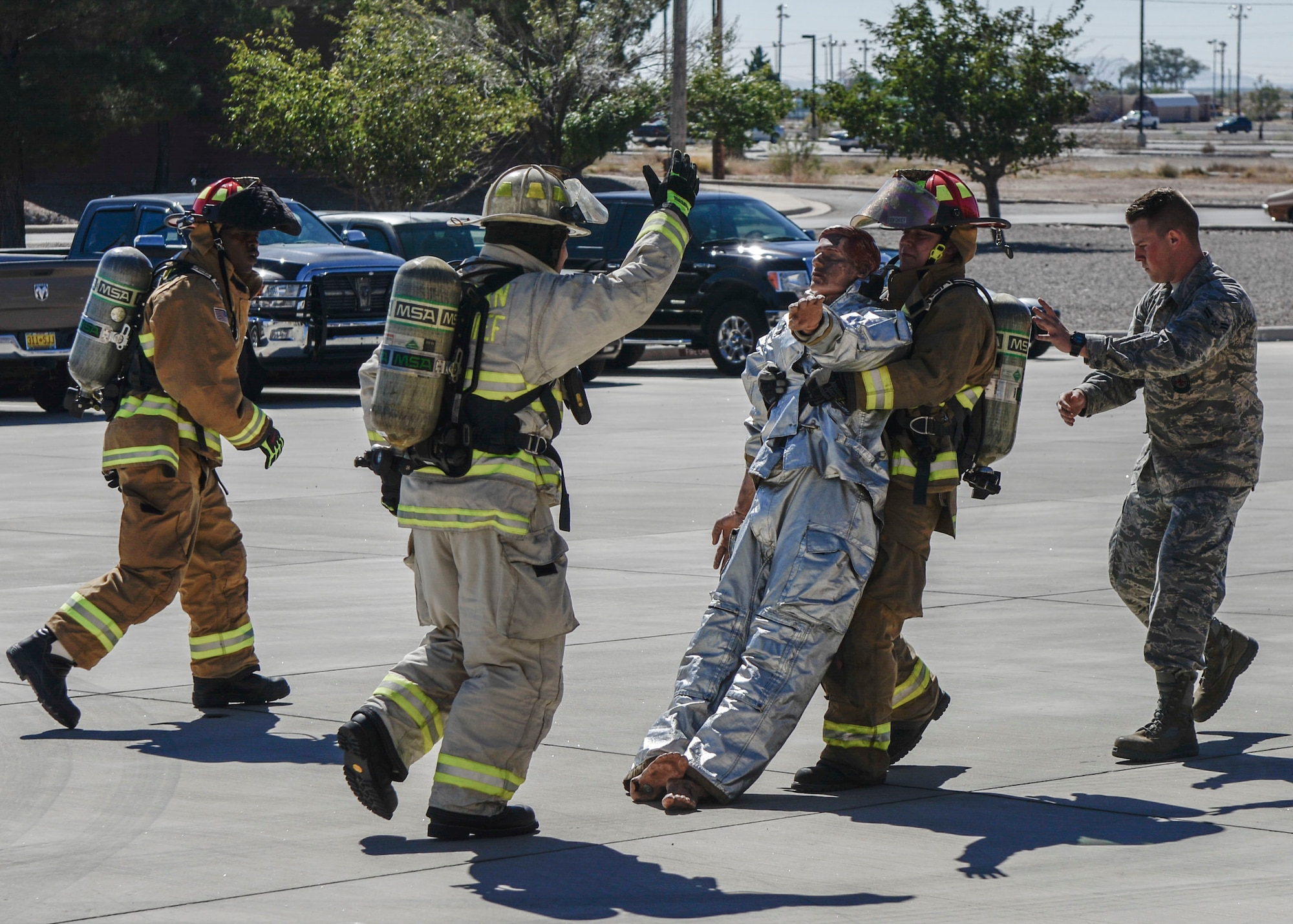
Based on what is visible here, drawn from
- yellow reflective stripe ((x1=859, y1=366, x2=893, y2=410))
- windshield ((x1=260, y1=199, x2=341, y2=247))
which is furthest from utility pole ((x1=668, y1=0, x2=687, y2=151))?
yellow reflective stripe ((x1=859, y1=366, x2=893, y2=410))

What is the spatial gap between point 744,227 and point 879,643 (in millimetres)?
15941

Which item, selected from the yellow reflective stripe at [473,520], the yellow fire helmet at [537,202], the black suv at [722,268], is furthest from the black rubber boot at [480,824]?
the black suv at [722,268]

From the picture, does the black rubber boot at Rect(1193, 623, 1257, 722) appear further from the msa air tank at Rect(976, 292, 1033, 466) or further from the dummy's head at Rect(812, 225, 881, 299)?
the dummy's head at Rect(812, 225, 881, 299)

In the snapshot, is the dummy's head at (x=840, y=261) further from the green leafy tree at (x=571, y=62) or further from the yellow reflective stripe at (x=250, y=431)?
the green leafy tree at (x=571, y=62)

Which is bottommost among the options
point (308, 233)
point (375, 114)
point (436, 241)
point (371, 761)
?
point (371, 761)

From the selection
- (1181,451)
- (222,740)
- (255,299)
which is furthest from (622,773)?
(255,299)

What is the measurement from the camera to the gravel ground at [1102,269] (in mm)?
27438

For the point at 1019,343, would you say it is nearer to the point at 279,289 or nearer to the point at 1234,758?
the point at 1234,758

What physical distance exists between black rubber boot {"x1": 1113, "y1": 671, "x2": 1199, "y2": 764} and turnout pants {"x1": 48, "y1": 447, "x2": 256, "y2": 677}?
3066mm

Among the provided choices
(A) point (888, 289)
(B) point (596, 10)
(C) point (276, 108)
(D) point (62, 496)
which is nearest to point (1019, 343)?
(A) point (888, 289)

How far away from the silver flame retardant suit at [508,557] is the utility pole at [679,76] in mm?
22820

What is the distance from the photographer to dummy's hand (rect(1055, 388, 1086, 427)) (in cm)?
604

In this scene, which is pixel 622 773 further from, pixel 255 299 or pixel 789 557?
pixel 255 299

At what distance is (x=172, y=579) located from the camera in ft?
21.1
